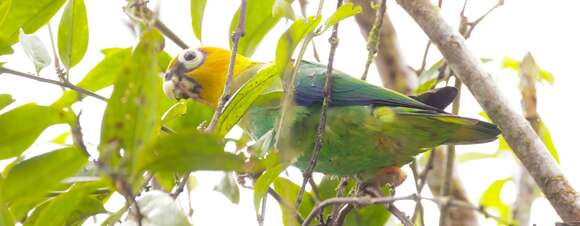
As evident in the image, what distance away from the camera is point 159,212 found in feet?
3.41

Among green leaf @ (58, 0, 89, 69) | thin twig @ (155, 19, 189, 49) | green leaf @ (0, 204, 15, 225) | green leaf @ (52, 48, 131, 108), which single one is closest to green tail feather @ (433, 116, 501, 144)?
thin twig @ (155, 19, 189, 49)

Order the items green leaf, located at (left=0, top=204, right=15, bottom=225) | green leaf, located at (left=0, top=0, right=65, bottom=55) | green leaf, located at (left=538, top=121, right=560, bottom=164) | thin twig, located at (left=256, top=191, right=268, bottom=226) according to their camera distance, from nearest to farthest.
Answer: green leaf, located at (left=0, top=204, right=15, bottom=225), thin twig, located at (left=256, top=191, right=268, bottom=226), green leaf, located at (left=0, top=0, right=65, bottom=55), green leaf, located at (left=538, top=121, right=560, bottom=164)

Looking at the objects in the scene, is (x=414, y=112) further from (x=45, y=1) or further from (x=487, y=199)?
(x=45, y=1)

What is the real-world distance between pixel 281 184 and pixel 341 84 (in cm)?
68

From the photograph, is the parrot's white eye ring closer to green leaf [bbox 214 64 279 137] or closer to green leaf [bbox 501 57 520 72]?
green leaf [bbox 214 64 279 137]

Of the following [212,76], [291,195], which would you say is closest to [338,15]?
[291,195]

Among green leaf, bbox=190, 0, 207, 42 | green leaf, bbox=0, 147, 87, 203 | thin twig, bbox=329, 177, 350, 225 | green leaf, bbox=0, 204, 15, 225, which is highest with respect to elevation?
green leaf, bbox=190, 0, 207, 42

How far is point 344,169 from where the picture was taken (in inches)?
93.5

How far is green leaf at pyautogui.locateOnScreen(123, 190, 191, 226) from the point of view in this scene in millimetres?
1024

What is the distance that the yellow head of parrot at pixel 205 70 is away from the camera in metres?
2.58

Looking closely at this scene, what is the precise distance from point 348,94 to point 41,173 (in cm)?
134

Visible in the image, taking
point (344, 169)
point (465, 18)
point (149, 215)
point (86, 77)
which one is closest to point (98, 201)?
point (86, 77)

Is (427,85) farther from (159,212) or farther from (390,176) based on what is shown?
(159,212)

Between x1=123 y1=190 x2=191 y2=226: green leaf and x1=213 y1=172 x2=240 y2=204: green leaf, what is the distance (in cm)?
47
